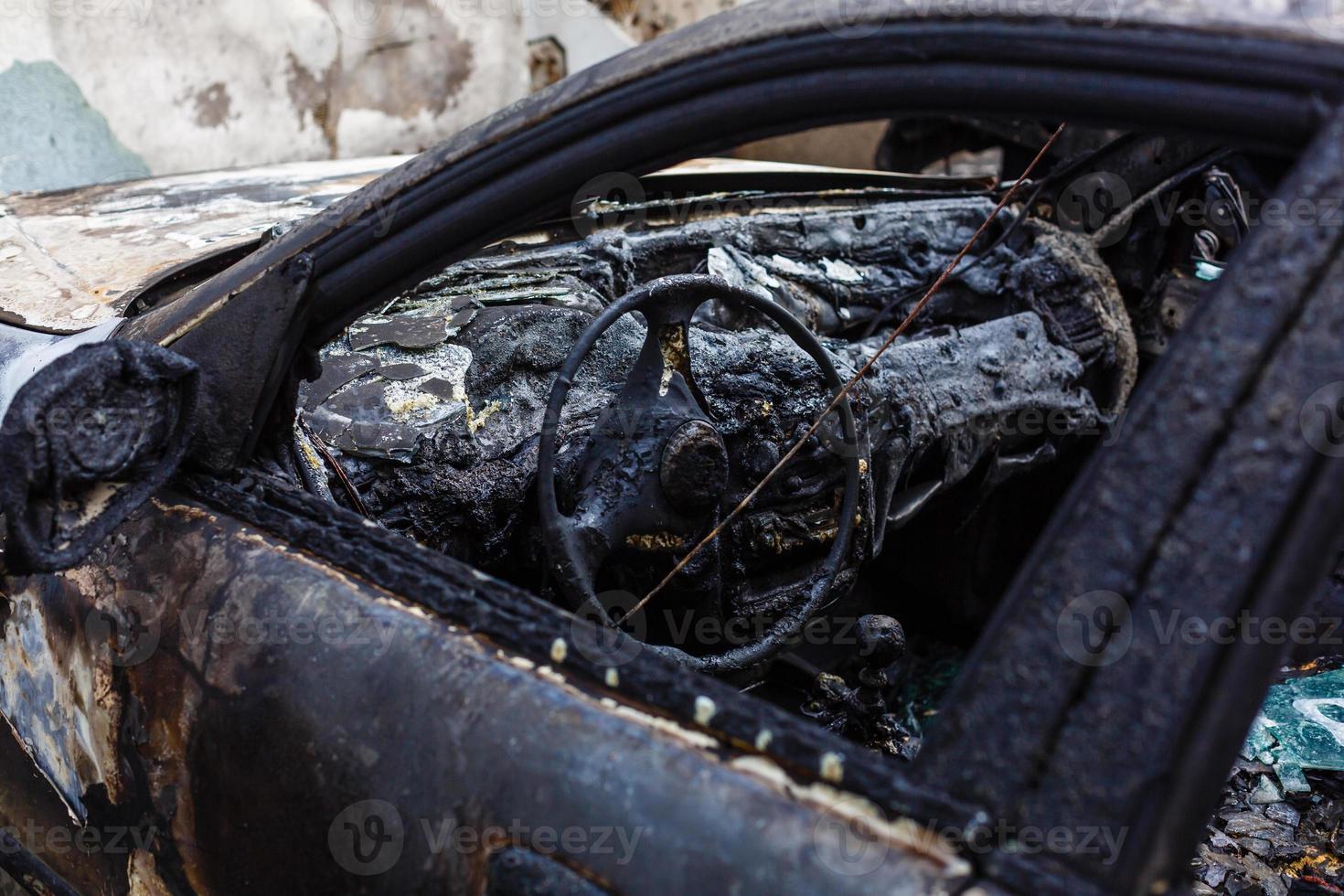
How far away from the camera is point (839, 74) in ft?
3.66

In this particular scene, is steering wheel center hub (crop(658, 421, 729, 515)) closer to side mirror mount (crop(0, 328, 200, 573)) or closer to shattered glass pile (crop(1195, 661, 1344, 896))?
side mirror mount (crop(0, 328, 200, 573))

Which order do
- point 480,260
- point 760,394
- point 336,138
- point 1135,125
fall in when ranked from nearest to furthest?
point 1135,125
point 760,394
point 480,260
point 336,138

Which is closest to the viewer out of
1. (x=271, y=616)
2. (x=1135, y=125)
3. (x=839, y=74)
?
(x=1135, y=125)

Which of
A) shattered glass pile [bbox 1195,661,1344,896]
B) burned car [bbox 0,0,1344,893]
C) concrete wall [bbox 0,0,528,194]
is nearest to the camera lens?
burned car [bbox 0,0,1344,893]

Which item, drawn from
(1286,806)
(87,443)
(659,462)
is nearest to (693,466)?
(659,462)

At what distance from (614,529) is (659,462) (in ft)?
0.50

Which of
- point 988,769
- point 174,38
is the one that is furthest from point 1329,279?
point 174,38

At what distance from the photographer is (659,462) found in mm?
2010

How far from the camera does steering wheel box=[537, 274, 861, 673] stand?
6.39 ft

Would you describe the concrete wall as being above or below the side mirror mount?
above

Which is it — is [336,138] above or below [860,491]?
above

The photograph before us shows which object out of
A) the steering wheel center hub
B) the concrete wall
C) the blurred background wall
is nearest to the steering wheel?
the steering wheel center hub

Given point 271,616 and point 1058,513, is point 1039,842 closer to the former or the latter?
point 1058,513

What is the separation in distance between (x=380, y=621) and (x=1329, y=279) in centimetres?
92
